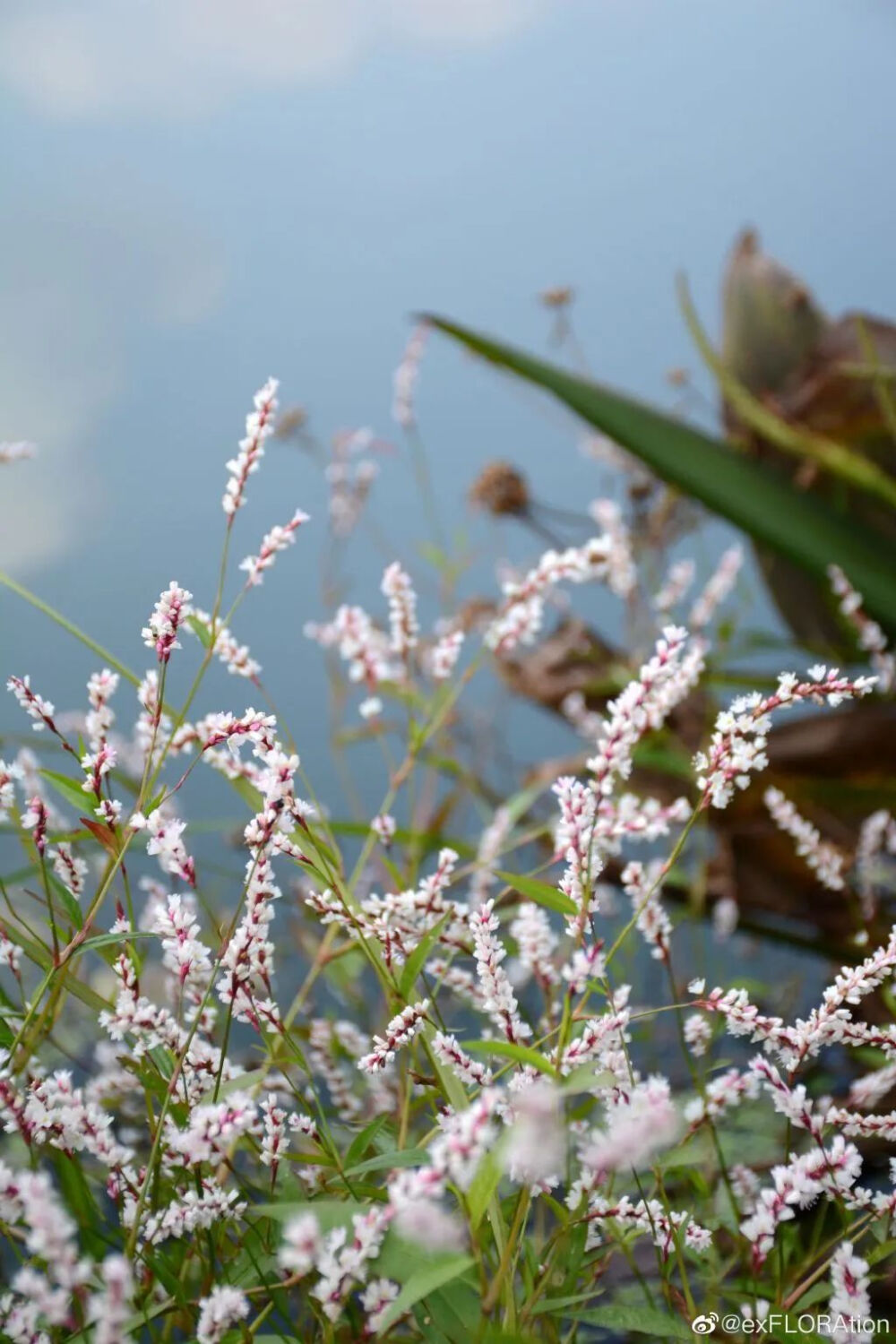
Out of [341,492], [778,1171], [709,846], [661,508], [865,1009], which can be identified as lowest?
[778,1171]

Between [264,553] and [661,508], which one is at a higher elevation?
[661,508]

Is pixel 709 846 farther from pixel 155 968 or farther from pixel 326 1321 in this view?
pixel 326 1321

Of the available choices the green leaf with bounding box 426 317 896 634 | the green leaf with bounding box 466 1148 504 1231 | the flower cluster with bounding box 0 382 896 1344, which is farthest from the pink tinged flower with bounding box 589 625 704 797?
the green leaf with bounding box 426 317 896 634

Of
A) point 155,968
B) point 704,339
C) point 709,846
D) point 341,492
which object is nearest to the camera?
point 704,339

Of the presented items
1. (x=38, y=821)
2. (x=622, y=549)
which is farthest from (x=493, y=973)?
(x=622, y=549)

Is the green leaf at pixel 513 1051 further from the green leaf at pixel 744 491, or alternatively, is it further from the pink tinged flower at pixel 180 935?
the green leaf at pixel 744 491

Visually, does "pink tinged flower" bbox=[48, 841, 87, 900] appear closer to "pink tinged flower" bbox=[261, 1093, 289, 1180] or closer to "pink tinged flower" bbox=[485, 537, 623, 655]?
"pink tinged flower" bbox=[261, 1093, 289, 1180]

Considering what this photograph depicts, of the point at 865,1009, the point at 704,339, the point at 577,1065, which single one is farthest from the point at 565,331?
the point at 577,1065
